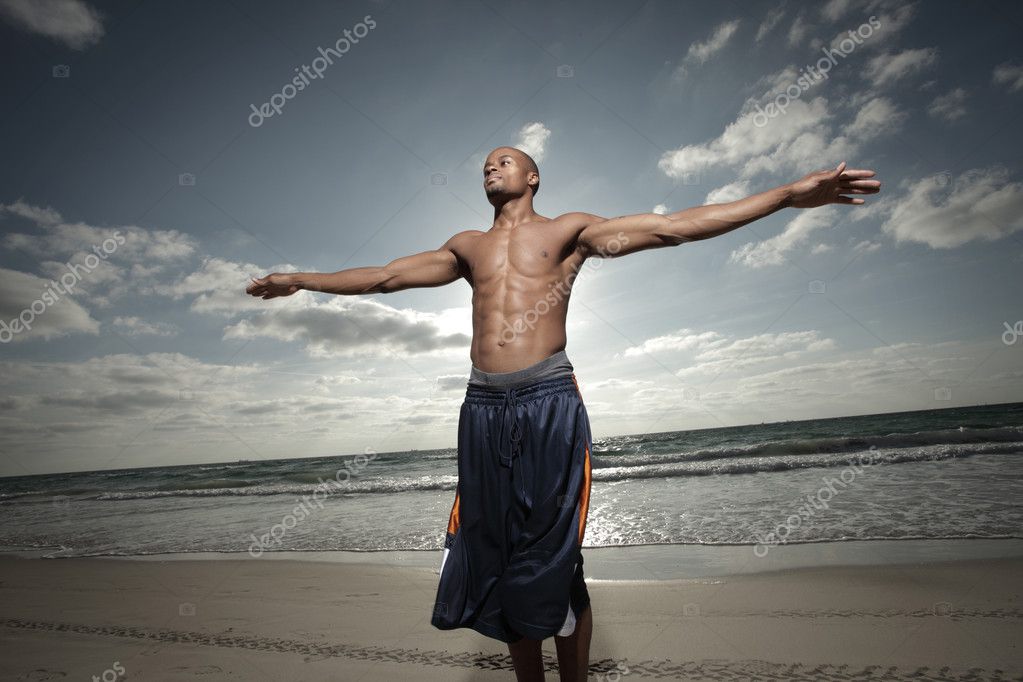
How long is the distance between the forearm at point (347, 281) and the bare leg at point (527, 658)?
1.72 m

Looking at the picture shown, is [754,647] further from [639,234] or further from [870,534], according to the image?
[870,534]

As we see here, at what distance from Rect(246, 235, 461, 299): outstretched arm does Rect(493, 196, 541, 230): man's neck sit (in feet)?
0.99

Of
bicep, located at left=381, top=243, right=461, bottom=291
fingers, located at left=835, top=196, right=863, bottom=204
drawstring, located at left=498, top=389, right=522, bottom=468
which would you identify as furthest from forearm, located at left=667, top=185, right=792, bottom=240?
bicep, located at left=381, top=243, right=461, bottom=291

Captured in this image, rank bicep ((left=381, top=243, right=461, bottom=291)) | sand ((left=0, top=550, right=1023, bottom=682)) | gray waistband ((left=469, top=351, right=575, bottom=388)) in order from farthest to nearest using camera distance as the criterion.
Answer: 1. sand ((left=0, top=550, right=1023, bottom=682))
2. bicep ((left=381, top=243, right=461, bottom=291))
3. gray waistband ((left=469, top=351, right=575, bottom=388))

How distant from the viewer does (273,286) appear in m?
2.88

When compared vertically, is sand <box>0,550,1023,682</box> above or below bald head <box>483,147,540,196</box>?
below

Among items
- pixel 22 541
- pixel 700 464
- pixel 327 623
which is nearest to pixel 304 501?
pixel 22 541

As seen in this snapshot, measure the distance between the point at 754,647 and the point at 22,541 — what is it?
501 inches

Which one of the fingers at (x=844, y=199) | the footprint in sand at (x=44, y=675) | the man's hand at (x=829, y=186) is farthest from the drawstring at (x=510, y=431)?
the footprint in sand at (x=44, y=675)

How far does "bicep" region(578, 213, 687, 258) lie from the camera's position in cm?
215

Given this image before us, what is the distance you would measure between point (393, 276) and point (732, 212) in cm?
159

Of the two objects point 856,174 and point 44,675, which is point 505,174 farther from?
point 44,675

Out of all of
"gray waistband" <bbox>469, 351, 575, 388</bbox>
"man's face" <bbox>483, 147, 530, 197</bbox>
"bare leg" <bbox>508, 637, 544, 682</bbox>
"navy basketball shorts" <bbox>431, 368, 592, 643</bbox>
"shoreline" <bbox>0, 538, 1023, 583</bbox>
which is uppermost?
"man's face" <bbox>483, 147, 530, 197</bbox>

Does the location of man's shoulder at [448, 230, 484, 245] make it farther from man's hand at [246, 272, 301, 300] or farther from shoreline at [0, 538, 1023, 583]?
shoreline at [0, 538, 1023, 583]
